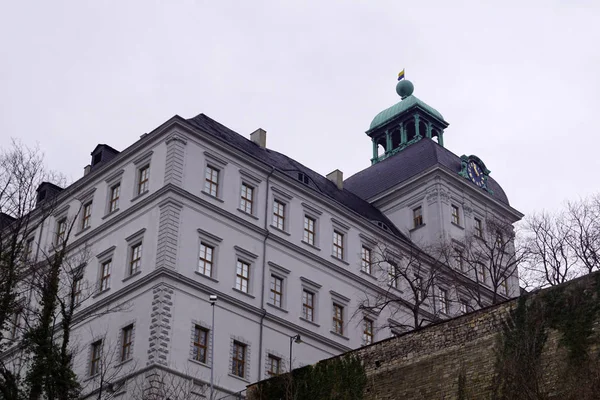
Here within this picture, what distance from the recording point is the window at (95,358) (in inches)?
1780

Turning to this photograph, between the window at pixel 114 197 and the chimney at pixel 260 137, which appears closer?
the window at pixel 114 197

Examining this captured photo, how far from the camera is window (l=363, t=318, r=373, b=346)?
170 ft

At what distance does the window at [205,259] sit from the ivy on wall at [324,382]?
11.4 meters

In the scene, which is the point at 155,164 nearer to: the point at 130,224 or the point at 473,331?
the point at 130,224

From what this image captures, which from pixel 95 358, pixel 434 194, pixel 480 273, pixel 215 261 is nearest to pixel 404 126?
pixel 434 194

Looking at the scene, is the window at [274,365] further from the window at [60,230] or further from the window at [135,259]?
the window at [60,230]

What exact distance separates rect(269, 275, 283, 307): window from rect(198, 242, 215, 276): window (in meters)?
3.70

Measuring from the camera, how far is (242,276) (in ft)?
156

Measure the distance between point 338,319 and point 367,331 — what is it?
1952 mm

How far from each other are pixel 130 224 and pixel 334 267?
11.1 metres

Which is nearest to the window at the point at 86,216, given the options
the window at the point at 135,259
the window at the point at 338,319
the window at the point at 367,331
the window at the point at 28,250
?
the window at the point at 28,250

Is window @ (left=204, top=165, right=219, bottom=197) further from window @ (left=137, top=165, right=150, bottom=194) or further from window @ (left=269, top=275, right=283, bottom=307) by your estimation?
window @ (left=269, top=275, right=283, bottom=307)

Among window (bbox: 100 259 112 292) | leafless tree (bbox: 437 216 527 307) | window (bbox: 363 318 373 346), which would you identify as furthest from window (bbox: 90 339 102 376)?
leafless tree (bbox: 437 216 527 307)

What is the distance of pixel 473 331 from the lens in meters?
29.9
